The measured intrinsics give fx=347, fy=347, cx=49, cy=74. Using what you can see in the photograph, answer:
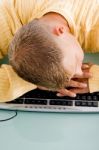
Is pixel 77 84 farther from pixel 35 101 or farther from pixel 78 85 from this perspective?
pixel 35 101

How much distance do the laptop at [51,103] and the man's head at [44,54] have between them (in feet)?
0.26

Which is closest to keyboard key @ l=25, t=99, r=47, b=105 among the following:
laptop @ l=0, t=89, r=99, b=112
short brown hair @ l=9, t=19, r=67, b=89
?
laptop @ l=0, t=89, r=99, b=112

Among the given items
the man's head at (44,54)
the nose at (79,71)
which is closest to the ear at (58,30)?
the man's head at (44,54)

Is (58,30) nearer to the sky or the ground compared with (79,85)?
nearer to the sky

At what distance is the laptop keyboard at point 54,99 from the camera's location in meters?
0.87

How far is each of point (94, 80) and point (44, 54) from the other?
0.69 feet

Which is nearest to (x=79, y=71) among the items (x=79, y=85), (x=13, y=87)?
(x=79, y=85)

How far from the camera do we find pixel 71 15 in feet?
3.03

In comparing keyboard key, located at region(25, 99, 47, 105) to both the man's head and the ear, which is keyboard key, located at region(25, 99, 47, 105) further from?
the ear

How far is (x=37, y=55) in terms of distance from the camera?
76cm

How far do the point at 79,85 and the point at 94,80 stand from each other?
4 centimetres

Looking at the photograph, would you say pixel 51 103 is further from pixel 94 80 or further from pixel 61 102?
pixel 94 80

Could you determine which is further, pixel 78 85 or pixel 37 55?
pixel 78 85

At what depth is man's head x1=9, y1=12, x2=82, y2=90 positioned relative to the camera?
76 centimetres
